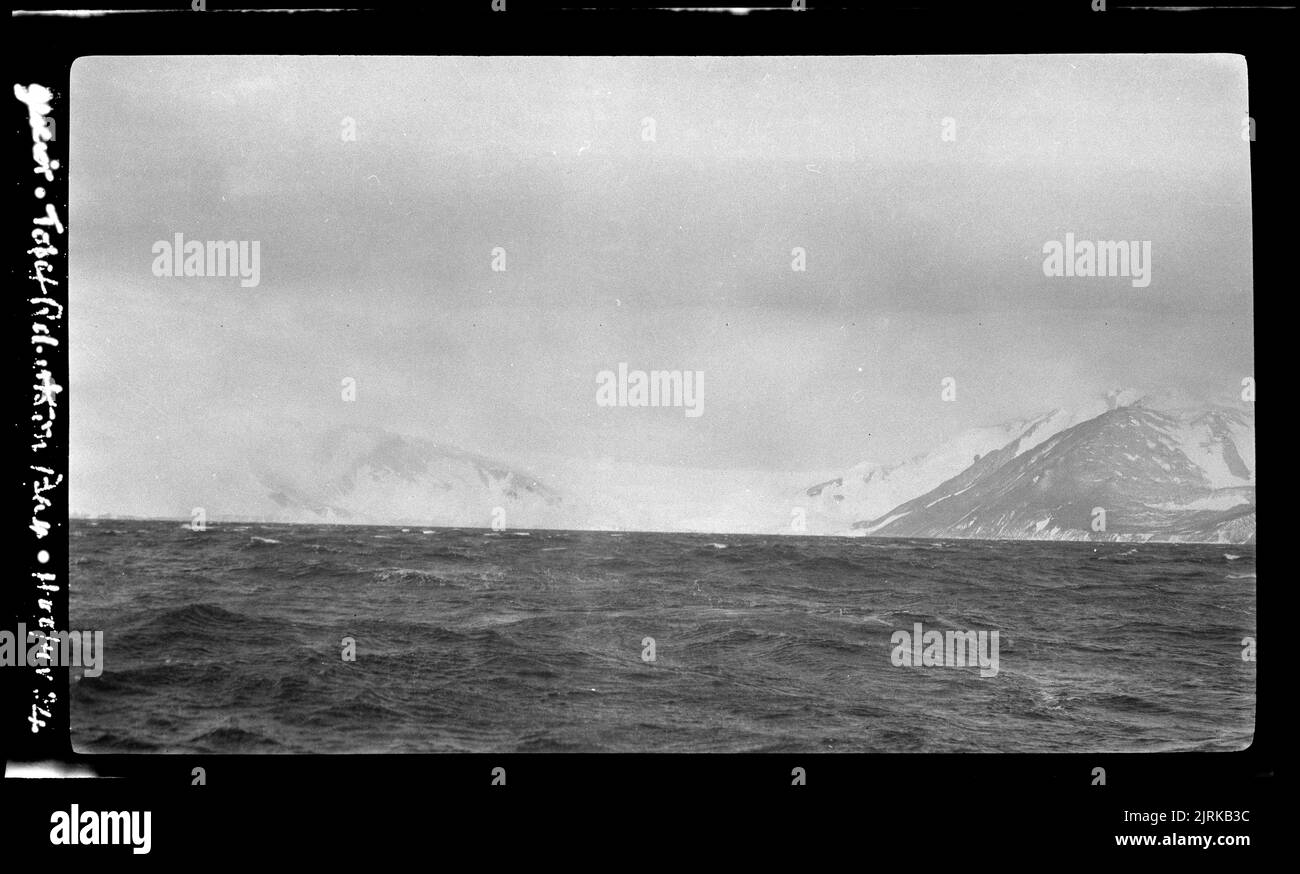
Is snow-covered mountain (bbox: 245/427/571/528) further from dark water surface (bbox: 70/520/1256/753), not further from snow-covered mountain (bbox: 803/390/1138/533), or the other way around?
snow-covered mountain (bbox: 803/390/1138/533)

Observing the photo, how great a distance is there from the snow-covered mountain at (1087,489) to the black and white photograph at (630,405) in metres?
0.09

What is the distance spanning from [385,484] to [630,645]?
433 cm

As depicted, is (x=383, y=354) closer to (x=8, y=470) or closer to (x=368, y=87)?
(x=368, y=87)

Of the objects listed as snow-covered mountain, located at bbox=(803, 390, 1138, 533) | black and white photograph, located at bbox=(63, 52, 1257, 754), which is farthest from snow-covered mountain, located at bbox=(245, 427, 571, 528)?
snow-covered mountain, located at bbox=(803, 390, 1138, 533)

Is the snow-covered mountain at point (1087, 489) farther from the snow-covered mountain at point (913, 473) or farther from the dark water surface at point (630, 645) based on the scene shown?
the dark water surface at point (630, 645)

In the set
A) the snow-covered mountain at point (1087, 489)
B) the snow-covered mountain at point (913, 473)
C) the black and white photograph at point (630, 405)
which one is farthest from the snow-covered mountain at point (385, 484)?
the snow-covered mountain at point (1087, 489)

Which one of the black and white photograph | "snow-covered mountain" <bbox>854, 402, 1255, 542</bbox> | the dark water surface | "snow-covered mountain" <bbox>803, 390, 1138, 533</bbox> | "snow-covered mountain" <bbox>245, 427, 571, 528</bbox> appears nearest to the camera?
the black and white photograph

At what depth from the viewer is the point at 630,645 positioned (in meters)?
7.73

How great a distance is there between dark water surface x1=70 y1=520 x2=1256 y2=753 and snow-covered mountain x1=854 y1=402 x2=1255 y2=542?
0.52 metres

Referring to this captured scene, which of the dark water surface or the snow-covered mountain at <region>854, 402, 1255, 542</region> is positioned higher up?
the snow-covered mountain at <region>854, 402, 1255, 542</region>

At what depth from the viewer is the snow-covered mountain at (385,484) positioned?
30.9 feet

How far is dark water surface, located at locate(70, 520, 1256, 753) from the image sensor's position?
17.7 feet

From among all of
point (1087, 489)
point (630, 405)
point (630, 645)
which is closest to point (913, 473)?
point (1087, 489)

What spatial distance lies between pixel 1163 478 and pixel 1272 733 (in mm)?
8632
